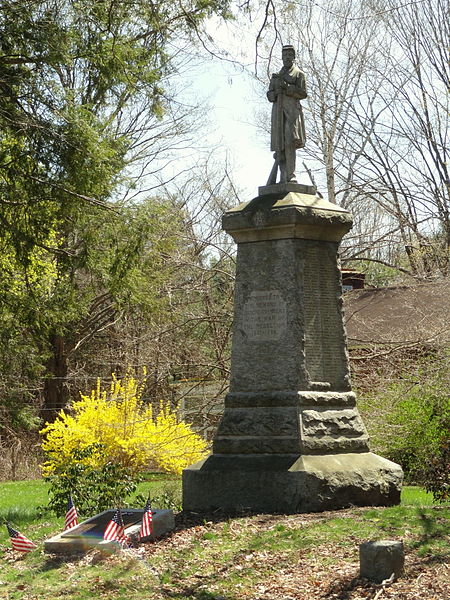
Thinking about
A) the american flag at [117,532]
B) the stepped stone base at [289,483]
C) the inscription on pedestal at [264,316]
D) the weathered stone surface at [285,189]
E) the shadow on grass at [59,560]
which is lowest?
the shadow on grass at [59,560]

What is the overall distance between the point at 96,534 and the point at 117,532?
0.32 metres

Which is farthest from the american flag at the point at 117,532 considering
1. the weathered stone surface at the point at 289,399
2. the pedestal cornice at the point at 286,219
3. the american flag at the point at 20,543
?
the pedestal cornice at the point at 286,219

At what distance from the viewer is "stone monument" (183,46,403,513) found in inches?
373

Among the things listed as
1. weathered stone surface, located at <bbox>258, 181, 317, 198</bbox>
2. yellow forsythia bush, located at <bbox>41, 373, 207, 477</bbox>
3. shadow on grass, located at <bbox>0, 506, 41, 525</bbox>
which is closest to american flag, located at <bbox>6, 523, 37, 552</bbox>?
shadow on grass, located at <bbox>0, 506, 41, 525</bbox>

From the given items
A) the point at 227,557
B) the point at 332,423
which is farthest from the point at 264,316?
the point at 227,557

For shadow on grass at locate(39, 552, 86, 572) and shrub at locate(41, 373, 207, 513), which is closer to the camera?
shadow on grass at locate(39, 552, 86, 572)

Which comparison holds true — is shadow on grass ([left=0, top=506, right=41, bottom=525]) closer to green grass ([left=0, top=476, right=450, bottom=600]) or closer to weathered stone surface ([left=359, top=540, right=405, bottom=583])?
green grass ([left=0, top=476, right=450, bottom=600])

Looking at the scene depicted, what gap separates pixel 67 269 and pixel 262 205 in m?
7.19

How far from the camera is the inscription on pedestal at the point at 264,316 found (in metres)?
9.80

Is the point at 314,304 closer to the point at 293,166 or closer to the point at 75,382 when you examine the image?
the point at 293,166

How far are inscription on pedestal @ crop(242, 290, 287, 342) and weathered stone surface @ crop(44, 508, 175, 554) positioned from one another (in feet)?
6.65

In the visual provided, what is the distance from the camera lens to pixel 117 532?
8.31 m

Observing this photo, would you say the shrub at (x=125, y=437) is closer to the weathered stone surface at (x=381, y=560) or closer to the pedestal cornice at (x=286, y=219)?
the pedestal cornice at (x=286, y=219)

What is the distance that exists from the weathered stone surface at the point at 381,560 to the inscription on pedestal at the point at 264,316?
318cm
